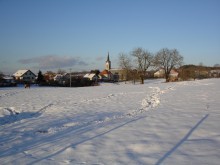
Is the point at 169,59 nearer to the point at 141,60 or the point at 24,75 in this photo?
the point at 141,60

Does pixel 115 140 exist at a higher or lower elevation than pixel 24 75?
lower

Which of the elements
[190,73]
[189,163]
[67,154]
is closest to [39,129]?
[67,154]

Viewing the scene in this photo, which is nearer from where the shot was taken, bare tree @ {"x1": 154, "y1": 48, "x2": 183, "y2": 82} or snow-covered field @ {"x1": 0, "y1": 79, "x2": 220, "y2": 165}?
snow-covered field @ {"x1": 0, "y1": 79, "x2": 220, "y2": 165}

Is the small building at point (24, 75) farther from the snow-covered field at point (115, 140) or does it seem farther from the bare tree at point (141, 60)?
the snow-covered field at point (115, 140)

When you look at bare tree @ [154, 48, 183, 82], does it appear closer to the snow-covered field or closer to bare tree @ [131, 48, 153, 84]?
bare tree @ [131, 48, 153, 84]

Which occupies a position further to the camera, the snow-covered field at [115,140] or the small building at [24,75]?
the small building at [24,75]

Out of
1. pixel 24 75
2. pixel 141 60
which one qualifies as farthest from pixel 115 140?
pixel 24 75

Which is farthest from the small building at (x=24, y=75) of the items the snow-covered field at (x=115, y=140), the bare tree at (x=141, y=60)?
the snow-covered field at (x=115, y=140)

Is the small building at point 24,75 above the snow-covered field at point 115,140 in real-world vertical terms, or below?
above

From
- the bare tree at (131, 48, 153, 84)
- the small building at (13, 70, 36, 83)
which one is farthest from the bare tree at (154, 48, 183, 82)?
the small building at (13, 70, 36, 83)

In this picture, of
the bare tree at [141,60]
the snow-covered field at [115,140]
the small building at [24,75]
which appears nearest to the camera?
the snow-covered field at [115,140]

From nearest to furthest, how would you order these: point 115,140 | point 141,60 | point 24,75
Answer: point 115,140, point 141,60, point 24,75

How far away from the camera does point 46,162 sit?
256 inches

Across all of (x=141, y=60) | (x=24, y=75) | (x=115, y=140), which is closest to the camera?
(x=115, y=140)
